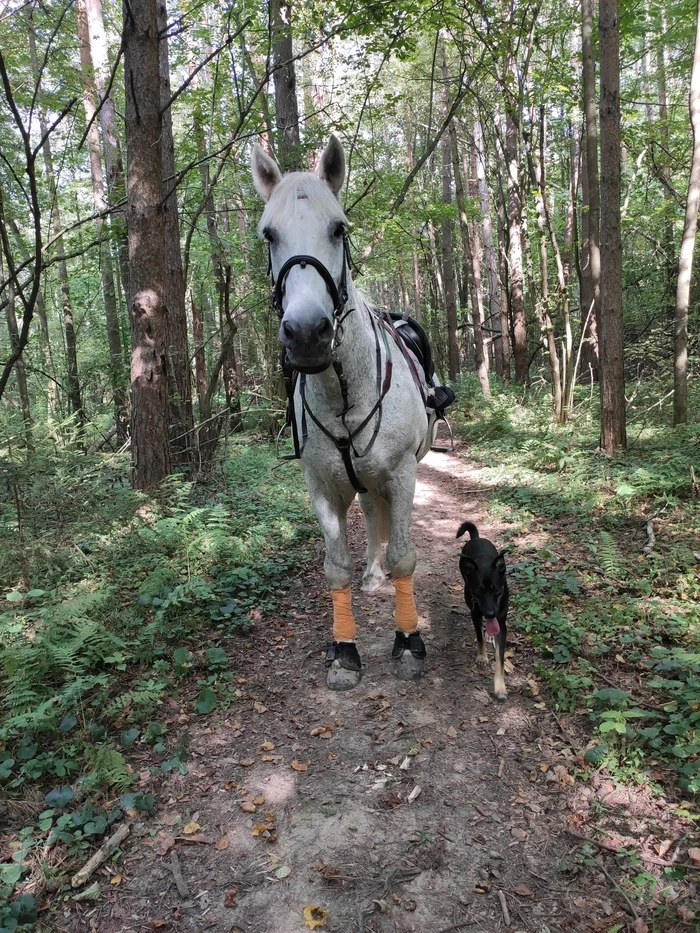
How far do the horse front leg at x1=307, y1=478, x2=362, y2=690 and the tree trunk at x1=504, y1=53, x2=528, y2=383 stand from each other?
10144 mm

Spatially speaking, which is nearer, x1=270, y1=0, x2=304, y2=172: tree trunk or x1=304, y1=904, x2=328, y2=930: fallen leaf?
x1=304, y1=904, x2=328, y2=930: fallen leaf

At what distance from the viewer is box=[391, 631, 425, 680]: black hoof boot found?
406 cm

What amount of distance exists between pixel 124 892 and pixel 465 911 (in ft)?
5.08

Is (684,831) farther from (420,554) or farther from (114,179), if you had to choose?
(114,179)

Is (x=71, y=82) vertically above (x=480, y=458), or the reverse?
(x=71, y=82)

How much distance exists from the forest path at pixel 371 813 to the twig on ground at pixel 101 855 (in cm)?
9

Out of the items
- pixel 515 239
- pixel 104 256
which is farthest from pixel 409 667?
pixel 515 239

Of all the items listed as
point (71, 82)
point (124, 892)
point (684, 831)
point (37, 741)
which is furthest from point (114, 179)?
point (684, 831)

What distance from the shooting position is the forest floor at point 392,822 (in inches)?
93.0

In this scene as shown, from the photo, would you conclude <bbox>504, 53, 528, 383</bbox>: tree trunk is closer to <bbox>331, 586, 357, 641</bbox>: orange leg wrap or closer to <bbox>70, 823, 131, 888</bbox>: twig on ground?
<bbox>331, 586, 357, 641</bbox>: orange leg wrap

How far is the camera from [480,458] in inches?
450

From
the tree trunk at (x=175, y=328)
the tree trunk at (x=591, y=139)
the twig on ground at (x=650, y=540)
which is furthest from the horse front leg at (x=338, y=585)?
the tree trunk at (x=591, y=139)

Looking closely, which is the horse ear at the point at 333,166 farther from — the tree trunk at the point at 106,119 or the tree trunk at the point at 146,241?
the tree trunk at the point at 106,119

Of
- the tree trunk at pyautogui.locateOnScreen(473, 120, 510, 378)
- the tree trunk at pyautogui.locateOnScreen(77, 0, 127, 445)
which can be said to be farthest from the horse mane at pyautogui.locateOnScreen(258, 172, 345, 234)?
the tree trunk at pyautogui.locateOnScreen(473, 120, 510, 378)
